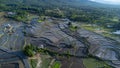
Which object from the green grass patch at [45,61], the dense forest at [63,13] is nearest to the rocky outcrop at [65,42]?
the green grass patch at [45,61]

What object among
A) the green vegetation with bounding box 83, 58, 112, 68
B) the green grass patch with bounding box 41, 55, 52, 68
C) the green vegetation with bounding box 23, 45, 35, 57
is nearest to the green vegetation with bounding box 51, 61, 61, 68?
the green grass patch with bounding box 41, 55, 52, 68

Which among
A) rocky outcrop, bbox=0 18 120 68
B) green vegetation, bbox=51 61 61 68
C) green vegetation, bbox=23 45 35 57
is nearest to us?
green vegetation, bbox=51 61 61 68

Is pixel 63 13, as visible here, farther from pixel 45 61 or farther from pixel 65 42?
pixel 45 61

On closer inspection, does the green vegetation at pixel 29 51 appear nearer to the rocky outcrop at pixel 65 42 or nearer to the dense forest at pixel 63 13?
the rocky outcrop at pixel 65 42

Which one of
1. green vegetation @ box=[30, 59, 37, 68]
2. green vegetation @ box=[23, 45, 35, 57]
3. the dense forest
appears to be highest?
green vegetation @ box=[23, 45, 35, 57]

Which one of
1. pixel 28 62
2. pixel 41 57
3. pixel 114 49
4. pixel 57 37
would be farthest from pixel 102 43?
pixel 28 62

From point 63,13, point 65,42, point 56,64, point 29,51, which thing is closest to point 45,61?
point 56,64

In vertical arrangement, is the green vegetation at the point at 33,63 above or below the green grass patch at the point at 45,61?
above

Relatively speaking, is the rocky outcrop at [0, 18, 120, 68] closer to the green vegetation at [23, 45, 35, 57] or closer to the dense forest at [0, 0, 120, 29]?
the green vegetation at [23, 45, 35, 57]
